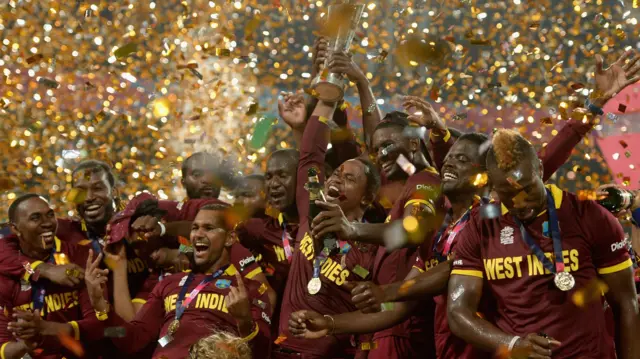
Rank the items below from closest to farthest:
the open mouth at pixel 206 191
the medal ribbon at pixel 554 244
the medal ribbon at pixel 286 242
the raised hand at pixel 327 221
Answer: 1. the medal ribbon at pixel 554 244
2. the raised hand at pixel 327 221
3. the medal ribbon at pixel 286 242
4. the open mouth at pixel 206 191

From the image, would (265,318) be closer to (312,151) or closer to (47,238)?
(312,151)

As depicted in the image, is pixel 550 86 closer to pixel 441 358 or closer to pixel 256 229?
pixel 256 229

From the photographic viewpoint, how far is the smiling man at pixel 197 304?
4.57m

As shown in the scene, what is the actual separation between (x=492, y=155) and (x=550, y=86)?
797 cm

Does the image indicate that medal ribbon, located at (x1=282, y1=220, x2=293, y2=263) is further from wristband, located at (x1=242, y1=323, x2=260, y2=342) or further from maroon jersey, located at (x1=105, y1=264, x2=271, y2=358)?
wristband, located at (x1=242, y1=323, x2=260, y2=342)

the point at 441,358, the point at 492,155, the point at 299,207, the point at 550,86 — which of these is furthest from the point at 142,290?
the point at 550,86

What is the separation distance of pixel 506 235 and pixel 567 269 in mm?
306

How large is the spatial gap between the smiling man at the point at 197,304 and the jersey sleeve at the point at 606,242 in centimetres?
182

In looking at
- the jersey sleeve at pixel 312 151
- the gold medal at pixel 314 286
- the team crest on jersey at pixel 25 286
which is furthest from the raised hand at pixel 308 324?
the team crest on jersey at pixel 25 286

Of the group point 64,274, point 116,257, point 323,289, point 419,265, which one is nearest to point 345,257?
point 323,289

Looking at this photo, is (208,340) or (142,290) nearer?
(208,340)

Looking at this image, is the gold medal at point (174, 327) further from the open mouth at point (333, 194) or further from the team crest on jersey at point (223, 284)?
the open mouth at point (333, 194)

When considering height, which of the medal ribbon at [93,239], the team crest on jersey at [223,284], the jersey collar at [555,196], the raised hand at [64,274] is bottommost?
the team crest on jersey at [223,284]

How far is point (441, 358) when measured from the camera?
4.09 m
